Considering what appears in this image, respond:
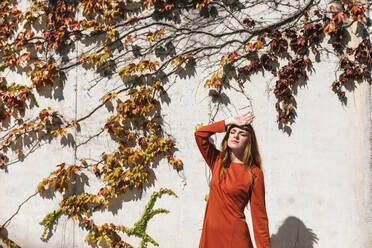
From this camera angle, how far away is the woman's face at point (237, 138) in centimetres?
259

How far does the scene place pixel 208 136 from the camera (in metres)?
2.66

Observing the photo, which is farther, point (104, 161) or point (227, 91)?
point (104, 161)

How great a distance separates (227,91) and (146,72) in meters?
0.84

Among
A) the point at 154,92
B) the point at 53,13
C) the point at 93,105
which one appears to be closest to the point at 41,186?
the point at 93,105

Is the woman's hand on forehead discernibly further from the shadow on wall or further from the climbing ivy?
the shadow on wall

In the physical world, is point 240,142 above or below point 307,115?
below

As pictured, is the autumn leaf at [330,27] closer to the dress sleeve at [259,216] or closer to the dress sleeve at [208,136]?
the dress sleeve at [208,136]

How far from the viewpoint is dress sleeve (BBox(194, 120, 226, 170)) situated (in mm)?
2627

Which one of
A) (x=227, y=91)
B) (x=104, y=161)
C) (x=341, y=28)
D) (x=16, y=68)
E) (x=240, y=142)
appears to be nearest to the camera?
(x=240, y=142)

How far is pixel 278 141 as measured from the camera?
345cm

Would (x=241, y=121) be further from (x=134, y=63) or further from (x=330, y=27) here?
(x=134, y=63)

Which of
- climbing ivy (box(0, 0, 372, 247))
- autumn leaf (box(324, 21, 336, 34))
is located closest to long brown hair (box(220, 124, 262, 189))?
climbing ivy (box(0, 0, 372, 247))

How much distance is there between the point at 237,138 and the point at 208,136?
0.68 feet

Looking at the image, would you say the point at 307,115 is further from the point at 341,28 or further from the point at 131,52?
the point at 131,52
